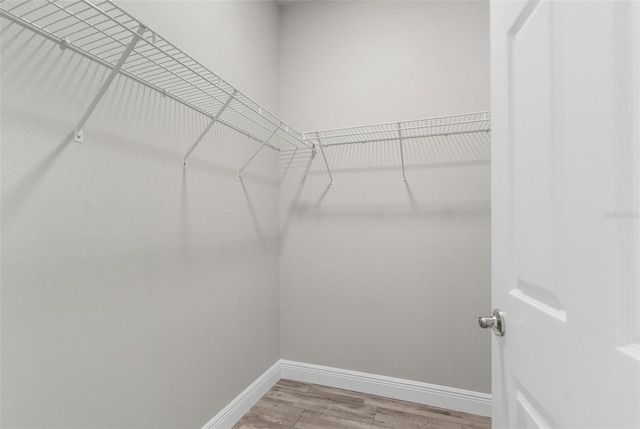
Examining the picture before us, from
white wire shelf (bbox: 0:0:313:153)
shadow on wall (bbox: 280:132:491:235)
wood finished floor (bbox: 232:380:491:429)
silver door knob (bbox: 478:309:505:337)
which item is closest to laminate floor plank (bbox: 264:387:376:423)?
wood finished floor (bbox: 232:380:491:429)

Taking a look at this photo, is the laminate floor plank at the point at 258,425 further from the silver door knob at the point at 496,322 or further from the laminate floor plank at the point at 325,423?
the silver door knob at the point at 496,322

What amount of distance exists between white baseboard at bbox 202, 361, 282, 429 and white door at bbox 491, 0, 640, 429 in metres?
1.36

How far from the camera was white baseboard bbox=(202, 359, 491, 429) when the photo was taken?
1749 millimetres

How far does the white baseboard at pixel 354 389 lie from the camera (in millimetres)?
1749

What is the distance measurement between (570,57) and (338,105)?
169 centimetres

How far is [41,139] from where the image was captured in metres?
0.91

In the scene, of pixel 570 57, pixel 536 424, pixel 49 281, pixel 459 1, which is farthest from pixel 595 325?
pixel 459 1

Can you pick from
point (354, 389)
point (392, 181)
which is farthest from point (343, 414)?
point (392, 181)

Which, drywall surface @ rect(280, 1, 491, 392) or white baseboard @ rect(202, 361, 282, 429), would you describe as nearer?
white baseboard @ rect(202, 361, 282, 429)

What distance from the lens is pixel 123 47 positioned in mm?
1170

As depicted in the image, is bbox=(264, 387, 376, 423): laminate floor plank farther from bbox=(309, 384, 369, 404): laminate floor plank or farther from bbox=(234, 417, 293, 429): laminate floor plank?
bbox=(234, 417, 293, 429): laminate floor plank

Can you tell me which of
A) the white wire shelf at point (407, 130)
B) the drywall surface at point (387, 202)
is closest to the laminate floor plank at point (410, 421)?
the drywall surface at point (387, 202)

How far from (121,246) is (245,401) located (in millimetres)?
1206

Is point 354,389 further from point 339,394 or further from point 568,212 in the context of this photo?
point 568,212
